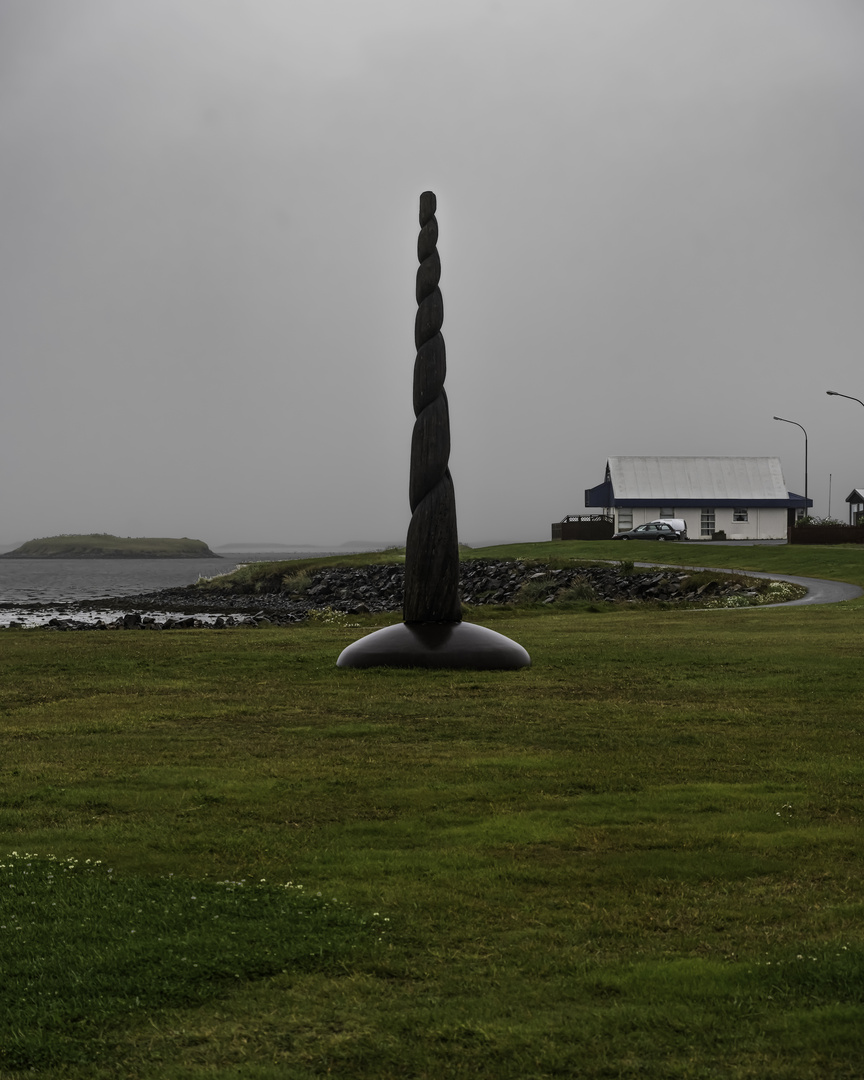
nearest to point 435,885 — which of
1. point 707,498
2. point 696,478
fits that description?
point 707,498

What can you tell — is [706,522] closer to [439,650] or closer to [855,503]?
[855,503]

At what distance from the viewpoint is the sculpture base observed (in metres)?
15.2

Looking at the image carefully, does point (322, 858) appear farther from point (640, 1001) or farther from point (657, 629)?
point (657, 629)

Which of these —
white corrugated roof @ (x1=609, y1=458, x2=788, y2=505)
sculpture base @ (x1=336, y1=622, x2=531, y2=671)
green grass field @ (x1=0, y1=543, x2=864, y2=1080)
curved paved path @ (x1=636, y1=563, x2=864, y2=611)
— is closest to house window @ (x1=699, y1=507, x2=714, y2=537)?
white corrugated roof @ (x1=609, y1=458, x2=788, y2=505)

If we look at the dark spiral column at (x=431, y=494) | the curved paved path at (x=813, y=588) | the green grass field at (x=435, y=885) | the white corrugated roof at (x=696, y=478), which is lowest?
the green grass field at (x=435, y=885)

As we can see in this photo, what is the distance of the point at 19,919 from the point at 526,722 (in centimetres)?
664

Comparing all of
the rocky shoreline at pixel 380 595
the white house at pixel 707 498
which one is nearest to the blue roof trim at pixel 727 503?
the white house at pixel 707 498

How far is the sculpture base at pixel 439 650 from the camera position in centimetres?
1516

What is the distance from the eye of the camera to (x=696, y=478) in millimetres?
73938

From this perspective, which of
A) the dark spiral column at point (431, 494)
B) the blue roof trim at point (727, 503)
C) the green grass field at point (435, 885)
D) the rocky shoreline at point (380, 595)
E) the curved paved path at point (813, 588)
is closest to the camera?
the green grass field at point (435, 885)

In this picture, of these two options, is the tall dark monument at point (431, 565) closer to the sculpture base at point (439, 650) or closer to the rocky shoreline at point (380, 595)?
the sculpture base at point (439, 650)

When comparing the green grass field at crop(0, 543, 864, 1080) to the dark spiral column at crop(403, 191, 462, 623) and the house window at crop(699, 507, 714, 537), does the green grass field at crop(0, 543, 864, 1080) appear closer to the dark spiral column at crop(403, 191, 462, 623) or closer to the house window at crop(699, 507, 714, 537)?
the dark spiral column at crop(403, 191, 462, 623)

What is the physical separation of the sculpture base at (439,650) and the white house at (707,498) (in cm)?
5802

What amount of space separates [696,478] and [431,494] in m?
61.2
